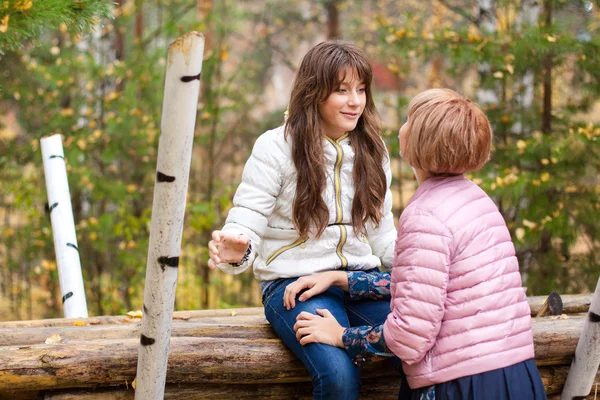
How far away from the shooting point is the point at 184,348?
2.47m

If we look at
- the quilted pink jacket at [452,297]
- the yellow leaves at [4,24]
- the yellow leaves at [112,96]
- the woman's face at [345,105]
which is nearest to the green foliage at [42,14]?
the yellow leaves at [4,24]

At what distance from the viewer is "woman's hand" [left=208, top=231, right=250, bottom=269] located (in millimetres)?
2379

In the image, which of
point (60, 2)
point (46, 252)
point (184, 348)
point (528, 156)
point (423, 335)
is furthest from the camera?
point (46, 252)

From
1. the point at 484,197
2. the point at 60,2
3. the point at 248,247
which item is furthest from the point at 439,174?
the point at 60,2

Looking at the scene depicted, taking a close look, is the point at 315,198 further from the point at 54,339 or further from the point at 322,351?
the point at 54,339

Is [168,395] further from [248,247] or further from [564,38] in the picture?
[564,38]

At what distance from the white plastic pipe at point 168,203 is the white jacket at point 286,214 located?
572 millimetres

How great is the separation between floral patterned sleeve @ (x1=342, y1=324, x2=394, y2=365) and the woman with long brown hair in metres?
0.16

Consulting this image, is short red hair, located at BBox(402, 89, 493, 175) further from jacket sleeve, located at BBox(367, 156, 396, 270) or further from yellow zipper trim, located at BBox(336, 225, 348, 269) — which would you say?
jacket sleeve, located at BBox(367, 156, 396, 270)

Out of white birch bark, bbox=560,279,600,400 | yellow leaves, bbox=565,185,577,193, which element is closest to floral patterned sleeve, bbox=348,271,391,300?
white birch bark, bbox=560,279,600,400

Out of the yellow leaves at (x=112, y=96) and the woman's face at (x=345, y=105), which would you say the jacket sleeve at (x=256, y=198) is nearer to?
the woman's face at (x=345, y=105)

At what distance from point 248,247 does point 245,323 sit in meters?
0.60

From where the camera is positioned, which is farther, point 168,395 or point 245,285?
point 245,285

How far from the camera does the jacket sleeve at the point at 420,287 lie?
2.02 metres
